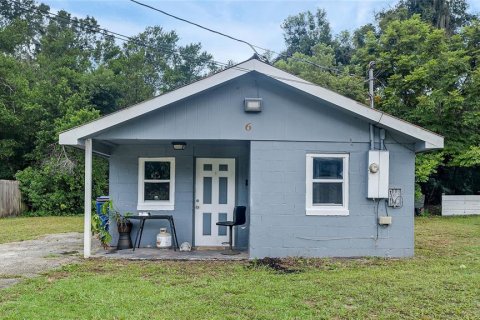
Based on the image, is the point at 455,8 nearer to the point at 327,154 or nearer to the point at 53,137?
the point at 327,154

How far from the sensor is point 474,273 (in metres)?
6.87

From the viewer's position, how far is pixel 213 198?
9.72 metres

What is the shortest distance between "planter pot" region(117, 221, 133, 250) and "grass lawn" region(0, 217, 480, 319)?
1313 mm

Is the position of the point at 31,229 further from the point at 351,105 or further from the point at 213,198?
the point at 351,105

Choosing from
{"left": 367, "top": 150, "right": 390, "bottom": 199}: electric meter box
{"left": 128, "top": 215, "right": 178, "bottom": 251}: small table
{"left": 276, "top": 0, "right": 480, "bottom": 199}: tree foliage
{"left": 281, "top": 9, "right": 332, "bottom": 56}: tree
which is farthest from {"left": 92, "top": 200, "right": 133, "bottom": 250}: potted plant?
{"left": 281, "top": 9, "right": 332, "bottom": 56}: tree

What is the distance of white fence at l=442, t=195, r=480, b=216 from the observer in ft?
62.0

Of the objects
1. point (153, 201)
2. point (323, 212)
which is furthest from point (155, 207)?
point (323, 212)

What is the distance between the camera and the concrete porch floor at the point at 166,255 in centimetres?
→ 816

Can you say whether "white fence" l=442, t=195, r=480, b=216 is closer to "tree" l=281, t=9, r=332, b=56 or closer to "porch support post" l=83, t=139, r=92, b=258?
"porch support post" l=83, t=139, r=92, b=258

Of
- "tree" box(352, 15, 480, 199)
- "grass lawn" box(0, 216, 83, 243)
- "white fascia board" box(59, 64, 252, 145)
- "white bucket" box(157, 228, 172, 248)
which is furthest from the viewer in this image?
"tree" box(352, 15, 480, 199)

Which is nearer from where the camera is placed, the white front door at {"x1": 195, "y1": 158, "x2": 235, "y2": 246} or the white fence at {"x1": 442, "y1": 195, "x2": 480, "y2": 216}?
the white front door at {"x1": 195, "y1": 158, "x2": 235, "y2": 246}

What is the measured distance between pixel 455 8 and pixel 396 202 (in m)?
22.4

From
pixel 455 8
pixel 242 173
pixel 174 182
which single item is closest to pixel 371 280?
pixel 242 173

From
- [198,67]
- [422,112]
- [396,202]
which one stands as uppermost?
[198,67]
